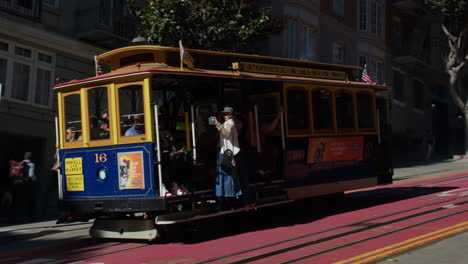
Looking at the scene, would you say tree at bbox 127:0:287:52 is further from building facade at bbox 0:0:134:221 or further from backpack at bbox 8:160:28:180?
backpack at bbox 8:160:28:180

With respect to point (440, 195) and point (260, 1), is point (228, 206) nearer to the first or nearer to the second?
point (440, 195)

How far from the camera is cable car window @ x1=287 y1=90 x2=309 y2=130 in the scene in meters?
11.8

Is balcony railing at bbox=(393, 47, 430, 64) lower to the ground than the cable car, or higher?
higher

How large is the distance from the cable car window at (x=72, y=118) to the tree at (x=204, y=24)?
6262mm

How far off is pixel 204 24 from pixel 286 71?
549 centimetres

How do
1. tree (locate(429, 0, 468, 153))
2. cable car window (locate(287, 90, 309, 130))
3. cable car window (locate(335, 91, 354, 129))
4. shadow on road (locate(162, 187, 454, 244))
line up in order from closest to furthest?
1. shadow on road (locate(162, 187, 454, 244))
2. cable car window (locate(287, 90, 309, 130))
3. cable car window (locate(335, 91, 354, 129))
4. tree (locate(429, 0, 468, 153))

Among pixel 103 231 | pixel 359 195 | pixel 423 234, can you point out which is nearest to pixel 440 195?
pixel 359 195

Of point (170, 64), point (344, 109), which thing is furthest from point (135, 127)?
point (344, 109)

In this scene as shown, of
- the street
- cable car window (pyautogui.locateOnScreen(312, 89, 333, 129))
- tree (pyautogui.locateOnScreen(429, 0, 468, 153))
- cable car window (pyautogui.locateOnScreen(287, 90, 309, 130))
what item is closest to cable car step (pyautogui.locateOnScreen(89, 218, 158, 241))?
the street

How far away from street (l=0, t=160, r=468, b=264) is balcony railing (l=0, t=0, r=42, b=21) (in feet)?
21.4

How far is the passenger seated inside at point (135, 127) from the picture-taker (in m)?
9.88

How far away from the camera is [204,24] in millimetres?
16938

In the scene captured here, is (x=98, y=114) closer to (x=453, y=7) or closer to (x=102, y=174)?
(x=102, y=174)

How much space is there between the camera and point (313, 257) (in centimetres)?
824
